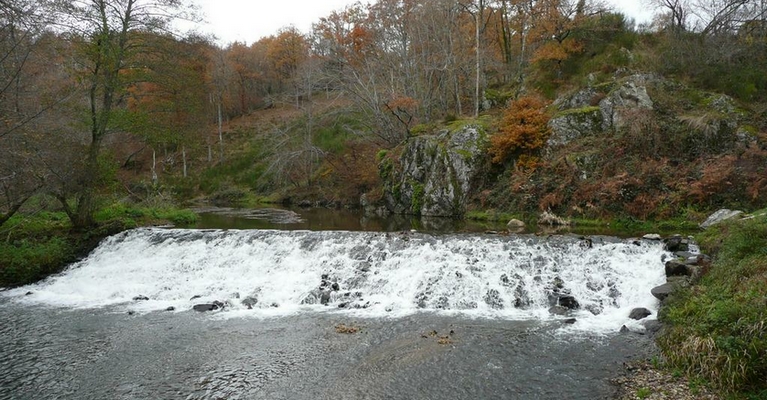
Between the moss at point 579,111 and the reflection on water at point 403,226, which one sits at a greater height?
the moss at point 579,111

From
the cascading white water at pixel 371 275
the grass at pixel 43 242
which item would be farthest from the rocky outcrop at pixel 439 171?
the grass at pixel 43 242

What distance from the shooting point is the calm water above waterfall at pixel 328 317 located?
6.27 meters

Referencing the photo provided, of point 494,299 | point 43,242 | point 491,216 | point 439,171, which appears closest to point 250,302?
point 494,299

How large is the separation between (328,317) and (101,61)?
40.6 feet

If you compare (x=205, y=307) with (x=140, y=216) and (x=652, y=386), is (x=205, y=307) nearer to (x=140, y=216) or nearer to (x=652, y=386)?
(x=652, y=386)

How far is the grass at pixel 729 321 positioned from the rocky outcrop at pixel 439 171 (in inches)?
501

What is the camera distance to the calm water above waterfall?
247 inches

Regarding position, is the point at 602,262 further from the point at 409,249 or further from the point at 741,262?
the point at 409,249

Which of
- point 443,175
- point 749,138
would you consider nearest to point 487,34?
point 443,175

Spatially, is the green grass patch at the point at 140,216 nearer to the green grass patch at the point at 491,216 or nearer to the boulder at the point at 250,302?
the boulder at the point at 250,302

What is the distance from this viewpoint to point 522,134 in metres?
19.7

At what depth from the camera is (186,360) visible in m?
7.17

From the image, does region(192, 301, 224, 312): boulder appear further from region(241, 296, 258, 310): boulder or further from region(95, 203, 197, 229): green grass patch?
region(95, 203, 197, 229): green grass patch

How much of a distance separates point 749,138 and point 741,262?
1137 cm
